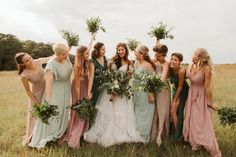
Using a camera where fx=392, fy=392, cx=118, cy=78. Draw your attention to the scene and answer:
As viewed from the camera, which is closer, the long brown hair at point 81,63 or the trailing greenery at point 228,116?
the trailing greenery at point 228,116

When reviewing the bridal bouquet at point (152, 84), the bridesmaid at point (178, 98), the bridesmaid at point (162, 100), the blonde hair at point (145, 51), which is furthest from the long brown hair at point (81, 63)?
the bridesmaid at point (178, 98)

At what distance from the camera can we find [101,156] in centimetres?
904

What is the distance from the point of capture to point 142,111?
1019 cm

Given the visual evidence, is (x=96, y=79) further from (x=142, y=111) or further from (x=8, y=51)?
(x=8, y=51)

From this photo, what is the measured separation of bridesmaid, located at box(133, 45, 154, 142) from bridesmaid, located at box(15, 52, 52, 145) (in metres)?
2.49

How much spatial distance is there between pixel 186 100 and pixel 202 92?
0.60 metres

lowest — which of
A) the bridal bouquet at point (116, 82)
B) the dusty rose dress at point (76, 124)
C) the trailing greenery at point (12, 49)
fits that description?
the dusty rose dress at point (76, 124)

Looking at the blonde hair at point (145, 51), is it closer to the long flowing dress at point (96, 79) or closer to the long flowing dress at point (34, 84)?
the long flowing dress at point (96, 79)

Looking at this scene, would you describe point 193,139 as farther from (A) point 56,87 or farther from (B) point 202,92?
(A) point 56,87

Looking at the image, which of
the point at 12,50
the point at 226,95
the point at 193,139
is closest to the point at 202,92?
the point at 193,139

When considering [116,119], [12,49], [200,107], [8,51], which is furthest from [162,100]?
[12,49]

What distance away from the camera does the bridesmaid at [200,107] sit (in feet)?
29.9

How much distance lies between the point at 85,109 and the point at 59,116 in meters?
0.94

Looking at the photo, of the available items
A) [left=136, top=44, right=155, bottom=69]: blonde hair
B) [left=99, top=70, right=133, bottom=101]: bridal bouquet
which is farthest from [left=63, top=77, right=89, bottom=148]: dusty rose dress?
[left=136, top=44, right=155, bottom=69]: blonde hair
